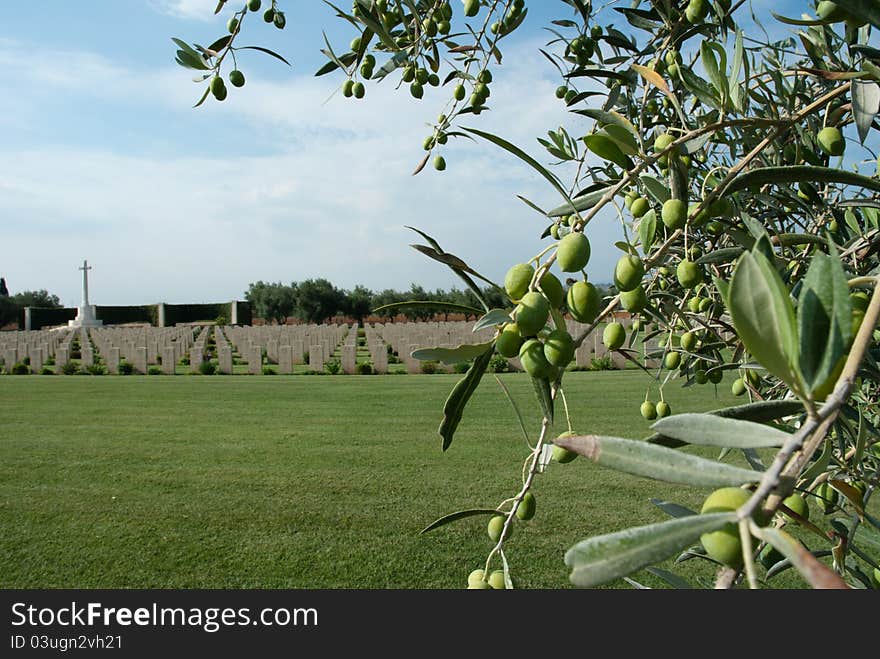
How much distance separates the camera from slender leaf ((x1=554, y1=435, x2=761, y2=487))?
382mm

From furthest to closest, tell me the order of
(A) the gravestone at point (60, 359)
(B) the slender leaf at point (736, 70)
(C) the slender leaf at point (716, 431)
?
(A) the gravestone at point (60, 359) → (B) the slender leaf at point (736, 70) → (C) the slender leaf at point (716, 431)

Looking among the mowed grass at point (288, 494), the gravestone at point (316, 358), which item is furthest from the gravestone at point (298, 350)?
the mowed grass at point (288, 494)

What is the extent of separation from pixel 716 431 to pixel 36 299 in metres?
54.3

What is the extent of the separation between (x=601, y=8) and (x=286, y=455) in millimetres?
5486

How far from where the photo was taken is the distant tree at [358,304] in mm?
41688

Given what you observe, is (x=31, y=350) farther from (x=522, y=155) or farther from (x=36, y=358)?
(x=522, y=155)

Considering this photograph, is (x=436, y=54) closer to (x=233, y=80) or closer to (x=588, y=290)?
(x=233, y=80)

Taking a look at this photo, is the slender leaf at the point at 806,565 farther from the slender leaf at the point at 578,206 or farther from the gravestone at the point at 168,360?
the gravestone at the point at 168,360

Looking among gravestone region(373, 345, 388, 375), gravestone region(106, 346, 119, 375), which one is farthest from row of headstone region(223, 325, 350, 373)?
gravestone region(106, 346, 119, 375)

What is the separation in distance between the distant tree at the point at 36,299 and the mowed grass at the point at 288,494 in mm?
42340

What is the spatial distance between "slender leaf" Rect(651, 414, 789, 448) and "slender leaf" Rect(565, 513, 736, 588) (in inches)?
2.8

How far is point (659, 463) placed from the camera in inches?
16.1

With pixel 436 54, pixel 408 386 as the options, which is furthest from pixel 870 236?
pixel 408 386

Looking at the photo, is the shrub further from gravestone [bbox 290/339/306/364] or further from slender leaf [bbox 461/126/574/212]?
gravestone [bbox 290/339/306/364]
